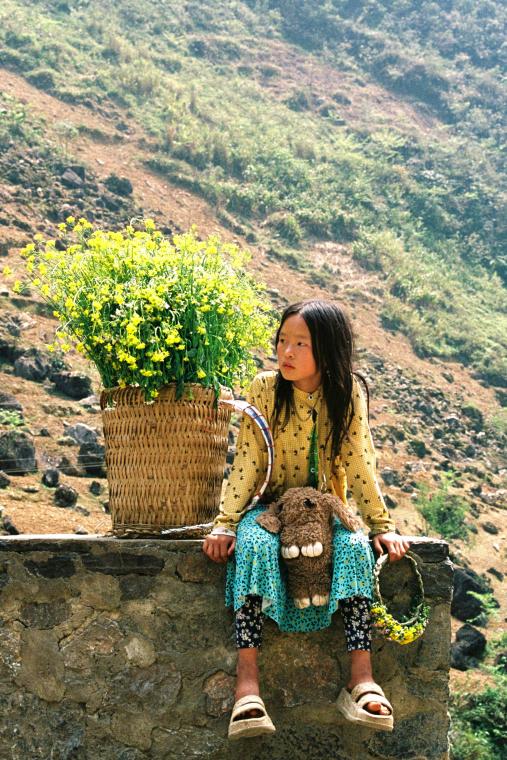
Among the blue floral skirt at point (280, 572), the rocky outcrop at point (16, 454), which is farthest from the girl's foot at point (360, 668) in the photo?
the rocky outcrop at point (16, 454)

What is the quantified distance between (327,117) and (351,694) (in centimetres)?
2220

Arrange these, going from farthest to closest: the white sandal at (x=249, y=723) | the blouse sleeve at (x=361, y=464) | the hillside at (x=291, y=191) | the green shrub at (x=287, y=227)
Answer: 1. the green shrub at (x=287, y=227)
2. the hillside at (x=291, y=191)
3. the blouse sleeve at (x=361, y=464)
4. the white sandal at (x=249, y=723)

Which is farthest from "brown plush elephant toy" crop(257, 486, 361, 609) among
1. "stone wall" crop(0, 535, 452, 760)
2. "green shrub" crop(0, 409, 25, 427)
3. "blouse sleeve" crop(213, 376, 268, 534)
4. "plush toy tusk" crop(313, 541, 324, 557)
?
"green shrub" crop(0, 409, 25, 427)

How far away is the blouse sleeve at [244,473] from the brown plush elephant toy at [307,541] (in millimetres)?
103

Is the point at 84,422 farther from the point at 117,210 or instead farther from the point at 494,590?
the point at 117,210

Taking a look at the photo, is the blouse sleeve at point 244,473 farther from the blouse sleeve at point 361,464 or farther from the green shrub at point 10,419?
the green shrub at point 10,419

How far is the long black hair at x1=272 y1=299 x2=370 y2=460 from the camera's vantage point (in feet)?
9.07

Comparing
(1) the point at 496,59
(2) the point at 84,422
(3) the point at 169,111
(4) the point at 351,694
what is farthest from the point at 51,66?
(4) the point at 351,694

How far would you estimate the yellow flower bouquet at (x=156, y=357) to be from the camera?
279cm

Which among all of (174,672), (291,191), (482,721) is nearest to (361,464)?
(174,672)

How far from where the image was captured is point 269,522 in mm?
2572

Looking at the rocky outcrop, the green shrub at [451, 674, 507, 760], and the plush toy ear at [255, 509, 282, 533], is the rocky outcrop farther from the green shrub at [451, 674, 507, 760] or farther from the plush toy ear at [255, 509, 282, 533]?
the plush toy ear at [255, 509, 282, 533]

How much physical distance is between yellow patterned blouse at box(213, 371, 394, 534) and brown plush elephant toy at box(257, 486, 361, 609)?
162mm

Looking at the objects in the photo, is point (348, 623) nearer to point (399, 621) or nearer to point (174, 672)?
point (399, 621)
